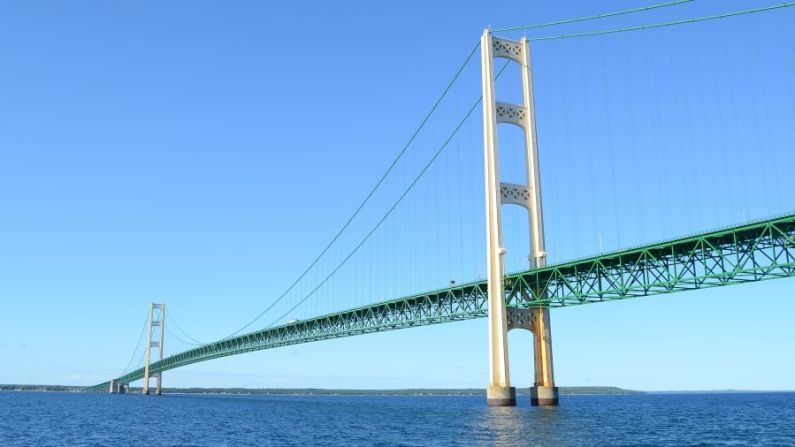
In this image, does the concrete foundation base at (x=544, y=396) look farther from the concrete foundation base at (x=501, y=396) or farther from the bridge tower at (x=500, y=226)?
the concrete foundation base at (x=501, y=396)

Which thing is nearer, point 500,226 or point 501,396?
point 501,396

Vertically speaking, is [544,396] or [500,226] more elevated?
[500,226]

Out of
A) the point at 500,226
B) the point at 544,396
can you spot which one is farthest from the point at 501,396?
the point at 500,226

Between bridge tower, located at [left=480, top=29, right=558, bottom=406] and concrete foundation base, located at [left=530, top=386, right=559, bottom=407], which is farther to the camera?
concrete foundation base, located at [left=530, top=386, right=559, bottom=407]

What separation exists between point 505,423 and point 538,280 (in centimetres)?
1765

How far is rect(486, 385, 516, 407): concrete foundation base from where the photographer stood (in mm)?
56156

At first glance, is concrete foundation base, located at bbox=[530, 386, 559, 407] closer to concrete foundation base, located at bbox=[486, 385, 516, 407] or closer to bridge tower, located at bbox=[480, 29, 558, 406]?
bridge tower, located at bbox=[480, 29, 558, 406]

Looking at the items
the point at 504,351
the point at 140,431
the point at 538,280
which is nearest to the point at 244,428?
the point at 140,431

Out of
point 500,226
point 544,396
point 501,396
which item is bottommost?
point 544,396

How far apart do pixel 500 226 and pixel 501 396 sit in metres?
12.5

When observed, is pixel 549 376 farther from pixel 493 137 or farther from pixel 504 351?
pixel 493 137

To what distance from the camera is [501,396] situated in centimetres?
5622

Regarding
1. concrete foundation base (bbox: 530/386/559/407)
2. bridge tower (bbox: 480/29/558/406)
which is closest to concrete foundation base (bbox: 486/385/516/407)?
bridge tower (bbox: 480/29/558/406)

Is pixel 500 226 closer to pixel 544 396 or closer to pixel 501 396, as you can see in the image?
A: pixel 501 396
